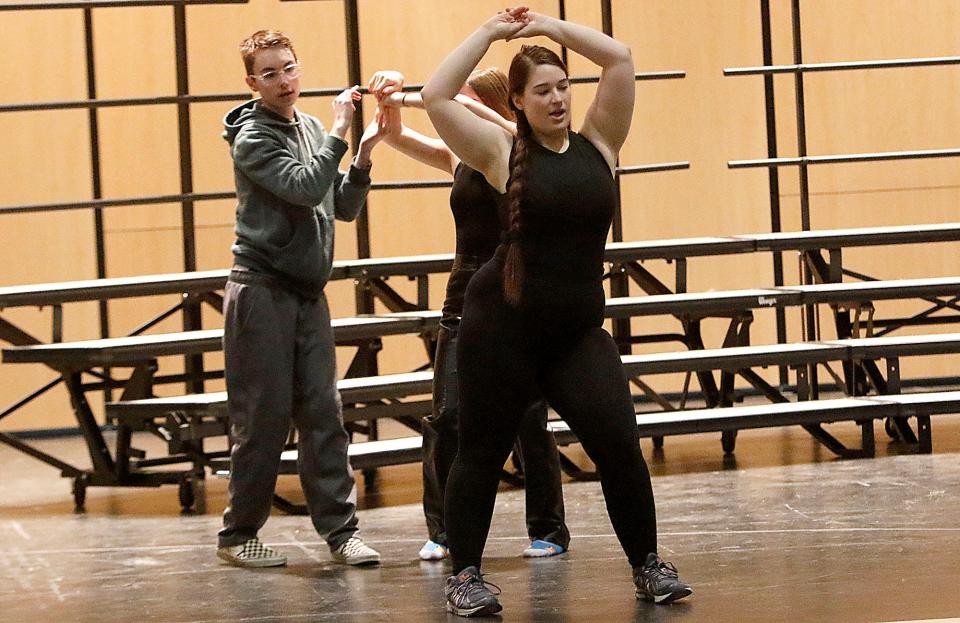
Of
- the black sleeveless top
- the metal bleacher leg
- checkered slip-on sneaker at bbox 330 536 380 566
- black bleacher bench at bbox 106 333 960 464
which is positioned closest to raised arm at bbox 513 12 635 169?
the black sleeveless top

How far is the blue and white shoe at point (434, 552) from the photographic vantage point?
4180 millimetres

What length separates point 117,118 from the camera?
8.12 metres

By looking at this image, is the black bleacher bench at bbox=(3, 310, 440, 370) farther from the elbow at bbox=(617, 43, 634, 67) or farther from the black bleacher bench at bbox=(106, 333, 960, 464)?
the elbow at bbox=(617, 43, 634, 67)

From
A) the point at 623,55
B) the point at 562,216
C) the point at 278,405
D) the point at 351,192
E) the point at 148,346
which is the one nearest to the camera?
the point at 562,216

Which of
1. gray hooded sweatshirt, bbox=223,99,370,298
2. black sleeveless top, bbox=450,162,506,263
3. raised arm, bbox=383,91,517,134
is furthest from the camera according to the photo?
gray hooded sweatshirt, bbox=223,99,370,298

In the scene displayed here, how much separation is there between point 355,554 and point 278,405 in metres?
0.47

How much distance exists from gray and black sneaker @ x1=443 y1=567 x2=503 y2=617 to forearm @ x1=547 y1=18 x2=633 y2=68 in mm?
1193

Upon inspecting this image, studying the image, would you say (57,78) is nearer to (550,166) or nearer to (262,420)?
(262,420)

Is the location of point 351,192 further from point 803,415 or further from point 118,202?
point 803,415

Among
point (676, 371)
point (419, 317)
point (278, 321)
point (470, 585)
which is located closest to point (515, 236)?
point (470, 585)

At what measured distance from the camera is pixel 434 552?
418cm

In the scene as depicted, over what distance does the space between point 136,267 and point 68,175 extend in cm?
60

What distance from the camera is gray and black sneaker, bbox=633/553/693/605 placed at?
11.1 feet

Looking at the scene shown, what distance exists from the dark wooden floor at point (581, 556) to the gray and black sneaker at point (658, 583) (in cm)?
3
